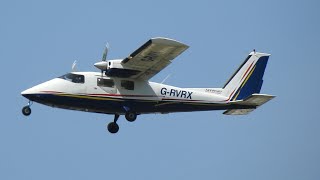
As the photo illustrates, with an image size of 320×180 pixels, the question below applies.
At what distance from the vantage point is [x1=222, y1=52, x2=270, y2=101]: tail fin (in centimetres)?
3725

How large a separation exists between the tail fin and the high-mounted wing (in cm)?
482

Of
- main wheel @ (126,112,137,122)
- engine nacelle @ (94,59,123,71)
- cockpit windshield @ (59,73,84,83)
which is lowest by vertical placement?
main wheel @ (126,112,137,122)

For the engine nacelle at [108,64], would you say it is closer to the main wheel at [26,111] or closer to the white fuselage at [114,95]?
the white fuselage at [114,95]

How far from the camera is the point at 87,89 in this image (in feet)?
111

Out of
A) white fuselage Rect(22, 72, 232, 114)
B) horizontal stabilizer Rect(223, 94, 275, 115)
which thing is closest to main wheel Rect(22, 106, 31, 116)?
white fuselage Rect(22, 72, 232, 114)

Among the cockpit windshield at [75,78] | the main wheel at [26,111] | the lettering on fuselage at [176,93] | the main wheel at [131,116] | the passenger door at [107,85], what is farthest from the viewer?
the lettering on fuselage at [176,93]

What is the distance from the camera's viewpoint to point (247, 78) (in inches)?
1490

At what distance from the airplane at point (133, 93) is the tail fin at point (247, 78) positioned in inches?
19.3

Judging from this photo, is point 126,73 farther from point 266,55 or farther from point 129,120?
point 266,55

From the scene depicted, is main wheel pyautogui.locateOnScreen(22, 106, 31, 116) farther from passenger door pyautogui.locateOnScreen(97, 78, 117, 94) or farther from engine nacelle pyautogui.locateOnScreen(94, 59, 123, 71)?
engine nacelle pyautogui.locateOnScreen(94, 59, 123, 71)

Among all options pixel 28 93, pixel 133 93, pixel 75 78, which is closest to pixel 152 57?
pixel 133 93

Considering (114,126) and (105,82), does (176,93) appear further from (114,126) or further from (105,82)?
(105,82)

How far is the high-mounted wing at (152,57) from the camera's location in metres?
31.5

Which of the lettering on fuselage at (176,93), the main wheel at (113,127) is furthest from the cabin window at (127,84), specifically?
the main wheel at (113,127)
